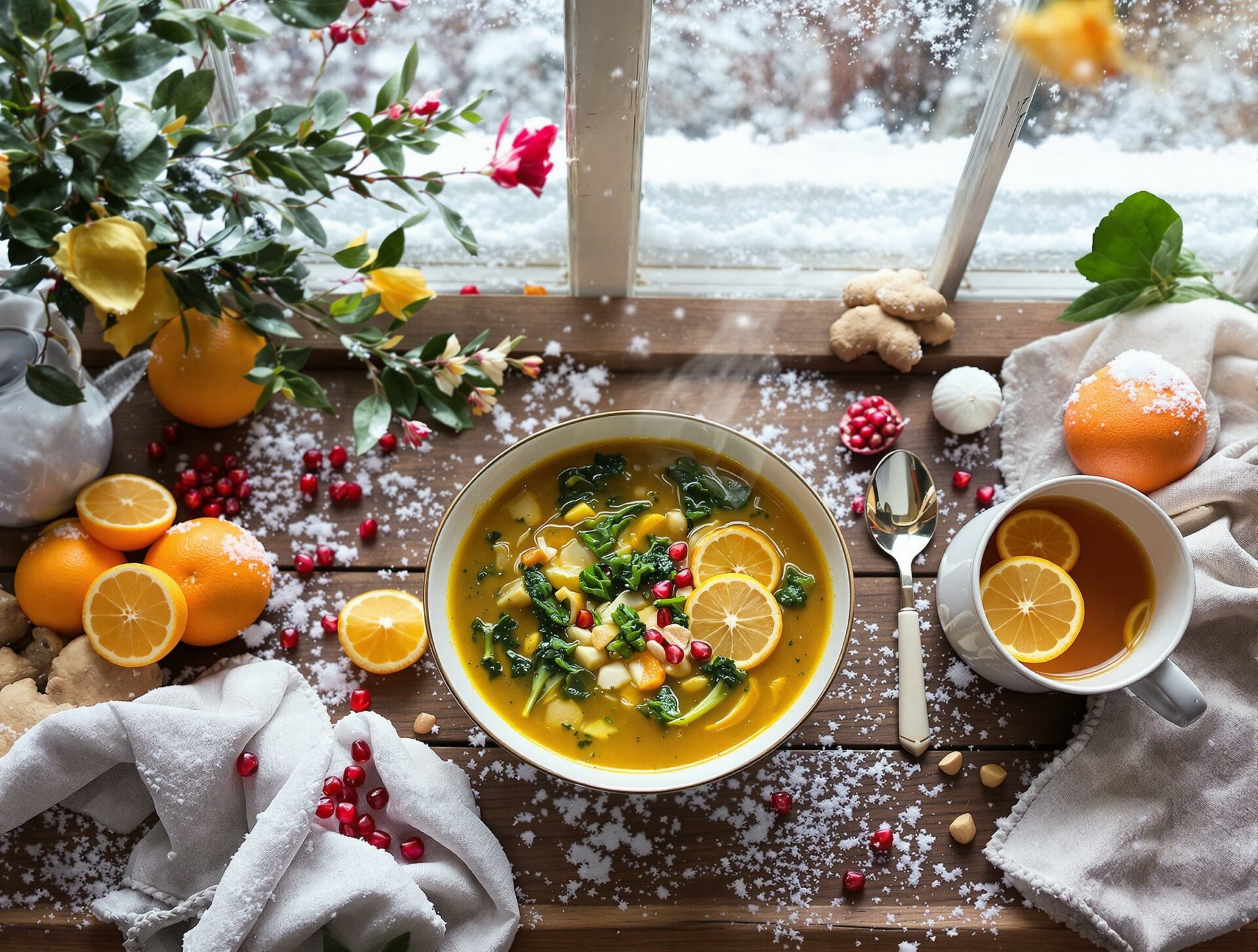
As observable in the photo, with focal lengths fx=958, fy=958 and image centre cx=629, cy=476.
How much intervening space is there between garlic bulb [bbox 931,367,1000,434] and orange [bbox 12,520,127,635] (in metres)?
1.64

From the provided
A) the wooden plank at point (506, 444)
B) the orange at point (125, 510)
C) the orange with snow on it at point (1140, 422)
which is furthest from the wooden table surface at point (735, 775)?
the orange with snow on it at point (1140, 422)

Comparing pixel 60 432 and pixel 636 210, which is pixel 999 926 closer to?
pixel 636 210

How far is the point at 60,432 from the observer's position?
1720 millimetres

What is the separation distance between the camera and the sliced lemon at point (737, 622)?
1679 mm

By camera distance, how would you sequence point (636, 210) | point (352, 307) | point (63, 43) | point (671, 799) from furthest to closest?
point (636, 210) → point (671, 799) → point (352, 307) → point (63, 43)

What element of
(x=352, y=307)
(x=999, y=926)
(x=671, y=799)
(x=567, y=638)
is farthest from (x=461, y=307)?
(x=999, y=926)

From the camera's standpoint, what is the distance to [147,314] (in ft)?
4.85

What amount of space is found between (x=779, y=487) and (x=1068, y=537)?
0.54m

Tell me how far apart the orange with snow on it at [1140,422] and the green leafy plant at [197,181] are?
108 cm

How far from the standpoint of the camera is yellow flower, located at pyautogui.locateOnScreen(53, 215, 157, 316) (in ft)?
4.05

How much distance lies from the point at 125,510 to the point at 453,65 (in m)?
1.04

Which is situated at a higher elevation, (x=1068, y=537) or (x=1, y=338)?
(x=1, y=338)

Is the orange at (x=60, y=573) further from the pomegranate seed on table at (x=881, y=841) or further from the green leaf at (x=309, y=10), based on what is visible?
the pomegranate seed on table at (x=881, y=841)

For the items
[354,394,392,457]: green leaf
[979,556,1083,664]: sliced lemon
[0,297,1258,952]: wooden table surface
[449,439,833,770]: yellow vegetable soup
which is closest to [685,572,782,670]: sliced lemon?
[449,439,833,770]: yellow vegetable soup
